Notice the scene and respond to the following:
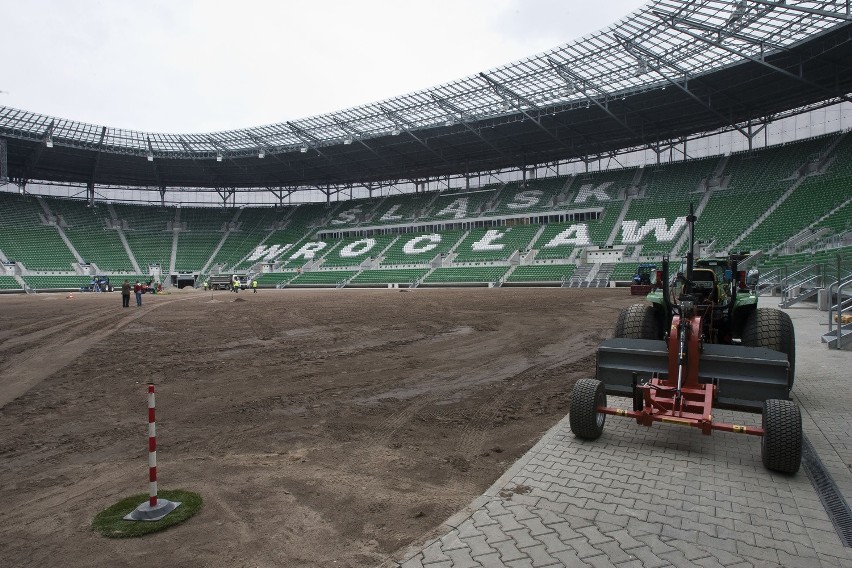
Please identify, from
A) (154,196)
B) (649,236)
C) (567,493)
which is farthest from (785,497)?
(154,196)

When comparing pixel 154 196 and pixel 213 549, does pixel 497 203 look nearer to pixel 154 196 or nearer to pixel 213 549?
pixel 154 196

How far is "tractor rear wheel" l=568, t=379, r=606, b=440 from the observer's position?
499cm

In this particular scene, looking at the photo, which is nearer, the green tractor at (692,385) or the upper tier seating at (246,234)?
the green tractor at (692,385)

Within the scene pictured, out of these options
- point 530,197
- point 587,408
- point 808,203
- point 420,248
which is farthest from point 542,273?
point 587,408

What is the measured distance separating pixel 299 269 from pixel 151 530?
51.7 metres

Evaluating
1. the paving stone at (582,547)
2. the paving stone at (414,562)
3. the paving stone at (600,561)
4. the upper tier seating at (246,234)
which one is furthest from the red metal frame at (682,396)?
the upper tier seating at (246,234)

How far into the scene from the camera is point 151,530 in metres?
3.56

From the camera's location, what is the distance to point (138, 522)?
12.0ft

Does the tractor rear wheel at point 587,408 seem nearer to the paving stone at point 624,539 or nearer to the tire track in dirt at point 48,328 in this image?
the paving stone at point 624,539

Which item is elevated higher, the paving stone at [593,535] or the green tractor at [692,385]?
the green tractor at [692,385]

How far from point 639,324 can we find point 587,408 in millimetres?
2363

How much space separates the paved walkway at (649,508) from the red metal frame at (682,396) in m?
0.42

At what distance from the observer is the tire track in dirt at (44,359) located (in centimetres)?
770

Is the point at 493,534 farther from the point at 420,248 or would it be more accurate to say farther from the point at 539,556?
the point at 420,248
